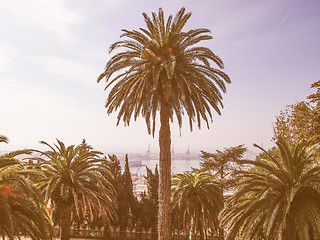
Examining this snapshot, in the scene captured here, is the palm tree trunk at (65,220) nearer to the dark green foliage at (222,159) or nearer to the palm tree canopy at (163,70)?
the palm tree canopy at (163,70)

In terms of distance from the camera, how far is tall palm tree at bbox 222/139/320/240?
1109 centimetres

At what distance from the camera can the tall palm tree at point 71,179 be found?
1905 cm

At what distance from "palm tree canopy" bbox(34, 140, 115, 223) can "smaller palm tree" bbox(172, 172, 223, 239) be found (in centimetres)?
552

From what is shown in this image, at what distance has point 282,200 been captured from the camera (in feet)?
38.9

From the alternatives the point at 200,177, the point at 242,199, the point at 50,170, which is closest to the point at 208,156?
the point at 200,177

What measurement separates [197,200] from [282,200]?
11425mm

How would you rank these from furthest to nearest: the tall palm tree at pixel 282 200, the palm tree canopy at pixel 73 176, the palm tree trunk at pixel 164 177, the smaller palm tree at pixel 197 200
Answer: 1. the smaller palm tree at pixel 197 200
2. the palm tree canopy at pixel 73 176
3. the palm tree trunk at pixel 164 177
4. the tall palm tree at pixel 282 200

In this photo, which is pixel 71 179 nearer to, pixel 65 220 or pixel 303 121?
pixel 65 220

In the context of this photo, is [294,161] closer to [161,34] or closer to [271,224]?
[271,224]

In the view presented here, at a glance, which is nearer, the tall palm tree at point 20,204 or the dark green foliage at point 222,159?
the tall palm tree at point 20,204

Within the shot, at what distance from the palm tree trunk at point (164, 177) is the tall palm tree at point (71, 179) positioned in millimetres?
4401

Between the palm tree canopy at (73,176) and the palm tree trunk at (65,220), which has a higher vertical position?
the palm tree canopy at (73,176)

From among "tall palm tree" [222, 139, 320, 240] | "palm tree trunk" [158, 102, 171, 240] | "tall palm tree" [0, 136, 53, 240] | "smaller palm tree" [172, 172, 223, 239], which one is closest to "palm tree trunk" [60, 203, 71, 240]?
"tall palm tree" [0, 136, 53, 240]

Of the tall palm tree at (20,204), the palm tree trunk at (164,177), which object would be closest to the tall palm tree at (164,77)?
the palm tree trunk at (164,177)
